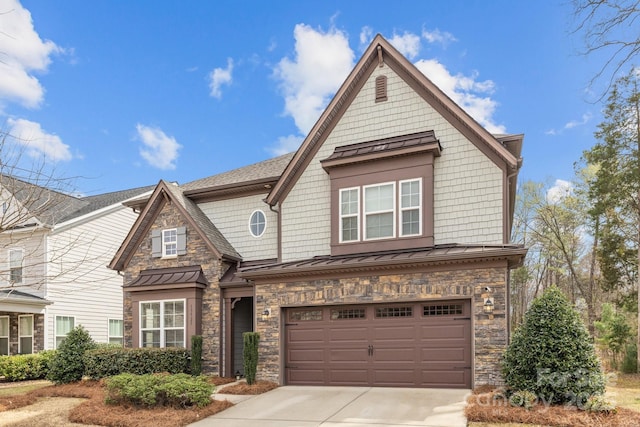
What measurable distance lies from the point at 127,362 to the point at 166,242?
4.11 metres

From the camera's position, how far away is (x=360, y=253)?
13.2 m

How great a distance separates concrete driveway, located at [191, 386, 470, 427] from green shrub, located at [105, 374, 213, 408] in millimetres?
682

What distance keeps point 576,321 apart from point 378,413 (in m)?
4.28

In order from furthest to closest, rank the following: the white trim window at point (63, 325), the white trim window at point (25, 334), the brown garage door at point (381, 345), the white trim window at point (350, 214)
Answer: the white trim window at point (63, 325)
the white trim window at point (25, 334)
the white trim window at point (350, 214)
the brown garage door at point (381, 345)

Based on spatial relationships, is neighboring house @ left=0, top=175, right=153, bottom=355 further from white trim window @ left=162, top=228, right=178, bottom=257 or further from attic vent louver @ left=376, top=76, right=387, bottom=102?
attic vent louver @ left=376, top=76, right=387, bottom=102

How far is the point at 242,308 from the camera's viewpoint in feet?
53.7

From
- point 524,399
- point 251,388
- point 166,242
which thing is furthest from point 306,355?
point 166,242

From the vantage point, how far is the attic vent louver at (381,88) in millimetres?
13852

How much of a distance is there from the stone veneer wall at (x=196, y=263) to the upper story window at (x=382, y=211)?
4.53 m

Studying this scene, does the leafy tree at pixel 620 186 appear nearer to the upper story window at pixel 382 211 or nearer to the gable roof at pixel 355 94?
the gable roof at pixel 355 94

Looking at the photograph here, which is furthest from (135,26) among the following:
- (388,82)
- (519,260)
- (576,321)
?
(576,321)

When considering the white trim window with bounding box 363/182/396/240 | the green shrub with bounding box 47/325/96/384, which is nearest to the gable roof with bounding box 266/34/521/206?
the white trim window with bounding box 363/182/396/240

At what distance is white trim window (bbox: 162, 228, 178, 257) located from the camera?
52.6 feet

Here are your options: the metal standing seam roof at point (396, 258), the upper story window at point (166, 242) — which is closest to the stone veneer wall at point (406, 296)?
the metal standing seam roof at point (396, 258)
